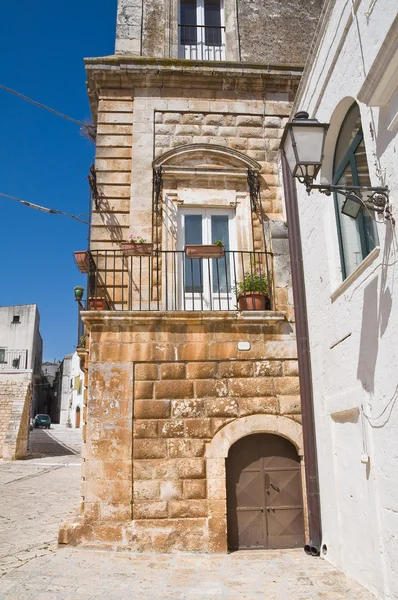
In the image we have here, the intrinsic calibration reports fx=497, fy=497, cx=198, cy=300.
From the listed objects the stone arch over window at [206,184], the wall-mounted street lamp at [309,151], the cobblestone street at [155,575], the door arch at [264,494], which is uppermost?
the stone arch over window at [206,184]

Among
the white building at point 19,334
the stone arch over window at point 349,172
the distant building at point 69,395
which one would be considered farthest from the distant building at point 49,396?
the stone arch over window at point 349,172

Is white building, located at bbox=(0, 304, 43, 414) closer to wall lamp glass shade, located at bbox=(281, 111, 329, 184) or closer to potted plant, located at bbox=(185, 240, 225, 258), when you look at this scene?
potted plant, located at bbox=(185, 240, 225, 258)

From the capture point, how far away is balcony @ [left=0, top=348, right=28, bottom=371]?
34000 mm

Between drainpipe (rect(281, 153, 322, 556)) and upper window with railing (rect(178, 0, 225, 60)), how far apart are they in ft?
11.3

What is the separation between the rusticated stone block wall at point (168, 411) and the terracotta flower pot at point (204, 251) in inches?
36.0

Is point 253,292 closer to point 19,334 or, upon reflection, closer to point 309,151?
point 309,151

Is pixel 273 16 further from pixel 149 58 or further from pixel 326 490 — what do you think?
pixel 326 490

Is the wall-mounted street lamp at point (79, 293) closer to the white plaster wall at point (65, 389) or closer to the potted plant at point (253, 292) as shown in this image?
the potted plant at point (253, 292)

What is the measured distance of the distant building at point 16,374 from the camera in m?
21.2

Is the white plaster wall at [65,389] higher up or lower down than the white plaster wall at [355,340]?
higher up

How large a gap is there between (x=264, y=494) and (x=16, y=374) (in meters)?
26.6

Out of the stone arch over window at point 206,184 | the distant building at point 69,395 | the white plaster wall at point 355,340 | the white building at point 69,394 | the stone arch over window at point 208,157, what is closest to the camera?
the white plaster wall at point 355,340

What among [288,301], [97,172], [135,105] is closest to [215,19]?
[135,105]

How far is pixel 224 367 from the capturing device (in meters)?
6.84
